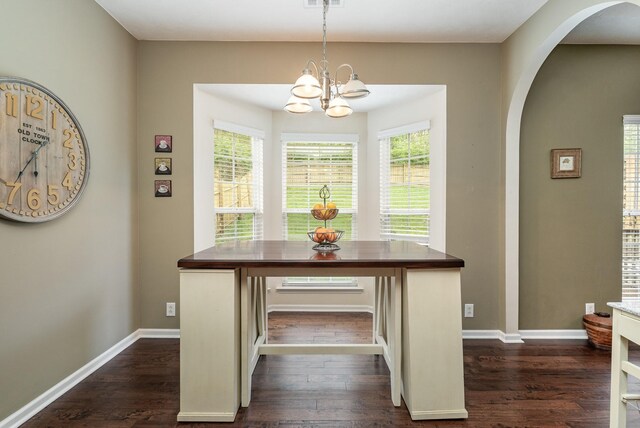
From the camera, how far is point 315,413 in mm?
1966

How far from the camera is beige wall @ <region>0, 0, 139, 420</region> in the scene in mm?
1871

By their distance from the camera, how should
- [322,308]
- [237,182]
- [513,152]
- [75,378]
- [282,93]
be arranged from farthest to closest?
[322,308]
[237,182]
[282,93]
[513,152]
[75,378]

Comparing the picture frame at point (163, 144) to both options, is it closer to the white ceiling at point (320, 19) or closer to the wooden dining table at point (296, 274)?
the white ceiling at point (320, 19)

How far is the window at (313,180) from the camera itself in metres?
4.02

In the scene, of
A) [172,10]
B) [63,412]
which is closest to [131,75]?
[172,10]

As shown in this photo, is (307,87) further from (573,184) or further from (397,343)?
(573,184)

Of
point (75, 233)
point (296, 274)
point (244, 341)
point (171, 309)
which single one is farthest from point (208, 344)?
point (171, 309)

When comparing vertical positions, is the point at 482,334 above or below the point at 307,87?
below

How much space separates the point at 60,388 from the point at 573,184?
4.50m

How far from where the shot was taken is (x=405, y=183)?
12.1ft

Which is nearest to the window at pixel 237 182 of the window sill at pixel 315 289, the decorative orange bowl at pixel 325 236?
the window sill at pixel 315 289

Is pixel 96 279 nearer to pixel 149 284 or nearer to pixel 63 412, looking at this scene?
pixel 149 284

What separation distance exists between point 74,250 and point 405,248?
7.84ft

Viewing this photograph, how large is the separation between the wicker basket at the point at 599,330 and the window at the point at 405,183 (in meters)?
1.59
